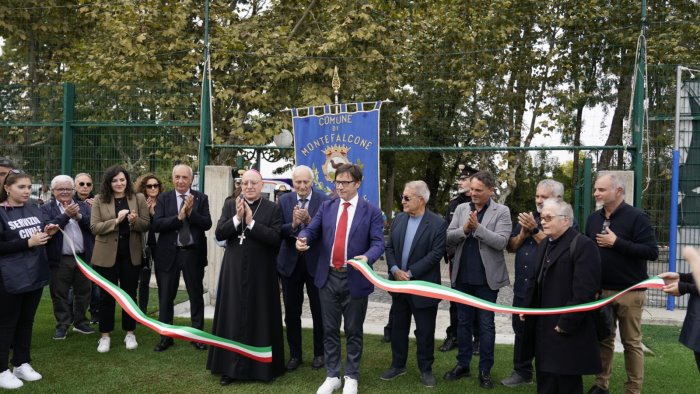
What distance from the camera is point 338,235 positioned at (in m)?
5.38

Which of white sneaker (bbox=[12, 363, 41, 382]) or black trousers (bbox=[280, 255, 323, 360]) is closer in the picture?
white sneaker (bbox=[12, 363, 41, 382])

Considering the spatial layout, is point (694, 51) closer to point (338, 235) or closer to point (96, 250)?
point (338, 235)

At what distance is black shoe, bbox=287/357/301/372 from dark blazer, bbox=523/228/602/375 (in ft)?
8.29

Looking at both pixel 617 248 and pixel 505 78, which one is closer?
pixel 617 248

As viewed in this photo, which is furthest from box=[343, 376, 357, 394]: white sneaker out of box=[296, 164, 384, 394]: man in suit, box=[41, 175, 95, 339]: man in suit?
box=[41, 175, 95, 339]: man in suit

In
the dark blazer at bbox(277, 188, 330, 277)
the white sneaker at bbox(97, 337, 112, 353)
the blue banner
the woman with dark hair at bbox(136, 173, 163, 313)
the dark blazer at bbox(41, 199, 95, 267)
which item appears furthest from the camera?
the blue banner

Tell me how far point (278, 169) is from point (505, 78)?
6139 millimetres

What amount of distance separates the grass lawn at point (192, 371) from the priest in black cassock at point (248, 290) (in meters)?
0.17

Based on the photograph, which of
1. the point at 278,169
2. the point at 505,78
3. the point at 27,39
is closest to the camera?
the point at 505,78

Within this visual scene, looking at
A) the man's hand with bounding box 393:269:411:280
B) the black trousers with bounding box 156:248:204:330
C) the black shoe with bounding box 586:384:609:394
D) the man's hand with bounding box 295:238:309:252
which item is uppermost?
the man's hand with bounding box 295:238:309:252

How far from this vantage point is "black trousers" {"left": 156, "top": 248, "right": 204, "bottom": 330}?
21.6ft

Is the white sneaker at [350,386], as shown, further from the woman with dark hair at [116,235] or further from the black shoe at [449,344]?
the woman with dark hair at [116,235]

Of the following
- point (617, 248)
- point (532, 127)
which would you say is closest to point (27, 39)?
point (532, 127)

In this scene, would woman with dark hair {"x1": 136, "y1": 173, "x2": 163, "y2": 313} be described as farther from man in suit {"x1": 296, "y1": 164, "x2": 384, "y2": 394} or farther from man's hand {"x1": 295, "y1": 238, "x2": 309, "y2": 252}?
man in suit {"x1": 296, "y1": 164, "x2": 384, "y2": 394}
